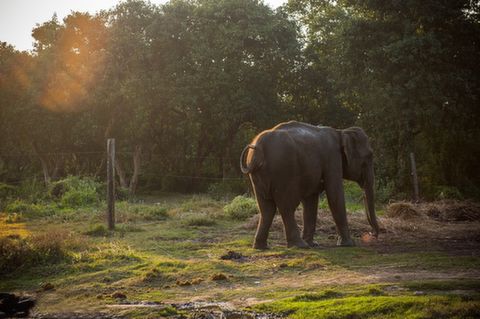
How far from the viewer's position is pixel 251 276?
29.3ft

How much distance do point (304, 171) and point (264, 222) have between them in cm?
137

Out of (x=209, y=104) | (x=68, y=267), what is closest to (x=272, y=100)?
(x=209, y=104)

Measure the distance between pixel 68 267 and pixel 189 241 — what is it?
3.66 meters

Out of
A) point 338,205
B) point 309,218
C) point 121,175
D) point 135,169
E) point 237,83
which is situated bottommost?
point 309,218

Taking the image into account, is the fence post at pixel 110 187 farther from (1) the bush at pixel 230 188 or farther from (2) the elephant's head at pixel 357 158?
(1) the bush at pixel 230 188

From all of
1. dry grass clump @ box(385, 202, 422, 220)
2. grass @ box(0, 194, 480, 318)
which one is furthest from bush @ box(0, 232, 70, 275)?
dry grass clump @ box(385, 202, 422, 220)

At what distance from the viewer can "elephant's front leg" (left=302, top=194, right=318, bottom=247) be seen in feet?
40.3

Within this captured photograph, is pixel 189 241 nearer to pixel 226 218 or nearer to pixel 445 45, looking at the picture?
pixel 226 218

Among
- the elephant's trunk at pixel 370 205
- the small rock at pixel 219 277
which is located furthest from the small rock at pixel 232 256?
the elephant's trunk at pixel 370 205

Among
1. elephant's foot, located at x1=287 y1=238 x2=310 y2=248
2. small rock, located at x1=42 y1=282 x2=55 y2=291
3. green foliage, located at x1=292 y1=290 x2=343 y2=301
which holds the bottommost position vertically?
elephant's foot, located at x1=287 y1=238 x2=310 y2=248

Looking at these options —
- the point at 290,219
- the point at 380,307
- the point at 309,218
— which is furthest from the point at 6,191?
the point at 380,307

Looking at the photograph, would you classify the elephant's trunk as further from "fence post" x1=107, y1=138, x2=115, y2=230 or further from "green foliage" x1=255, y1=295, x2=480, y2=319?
"fence post" x1=107, y1=138, x2=115, y2=230

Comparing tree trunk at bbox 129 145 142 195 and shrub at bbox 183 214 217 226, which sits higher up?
tree trunk at bbox 129 145 142 195

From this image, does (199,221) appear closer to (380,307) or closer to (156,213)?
(156,213)
